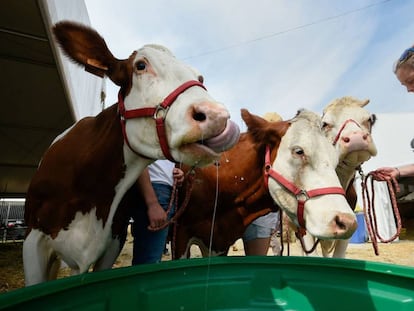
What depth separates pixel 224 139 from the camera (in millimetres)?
1200

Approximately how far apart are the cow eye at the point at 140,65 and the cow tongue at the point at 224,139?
0.55m

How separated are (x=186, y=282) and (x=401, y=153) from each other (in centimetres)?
1998

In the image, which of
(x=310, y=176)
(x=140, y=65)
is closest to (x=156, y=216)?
(x=140, y=65)

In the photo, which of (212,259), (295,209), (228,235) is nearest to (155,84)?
(212,259)

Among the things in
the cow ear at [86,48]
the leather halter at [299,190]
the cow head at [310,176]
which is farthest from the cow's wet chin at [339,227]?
the cow ear at [86,48]

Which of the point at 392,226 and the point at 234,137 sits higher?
the point at 234,137

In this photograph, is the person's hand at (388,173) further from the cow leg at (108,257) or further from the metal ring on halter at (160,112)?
the cow leg at (108,257)

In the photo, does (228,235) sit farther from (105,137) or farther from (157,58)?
(157,58)

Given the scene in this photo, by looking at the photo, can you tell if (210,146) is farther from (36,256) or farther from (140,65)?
(36,256)

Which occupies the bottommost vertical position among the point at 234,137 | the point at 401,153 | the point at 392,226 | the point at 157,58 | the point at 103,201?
the point at 392,226

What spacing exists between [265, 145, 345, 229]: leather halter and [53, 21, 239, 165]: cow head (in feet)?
2.85

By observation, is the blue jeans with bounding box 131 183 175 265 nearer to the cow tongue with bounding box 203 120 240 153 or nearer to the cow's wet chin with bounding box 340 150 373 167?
the cow tongue with bounding box 203 120 240 153

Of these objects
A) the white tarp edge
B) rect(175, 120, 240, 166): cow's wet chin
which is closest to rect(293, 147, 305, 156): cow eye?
rect(175, 120, 240, 166): cow's wet chin

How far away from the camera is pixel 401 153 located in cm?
1744
